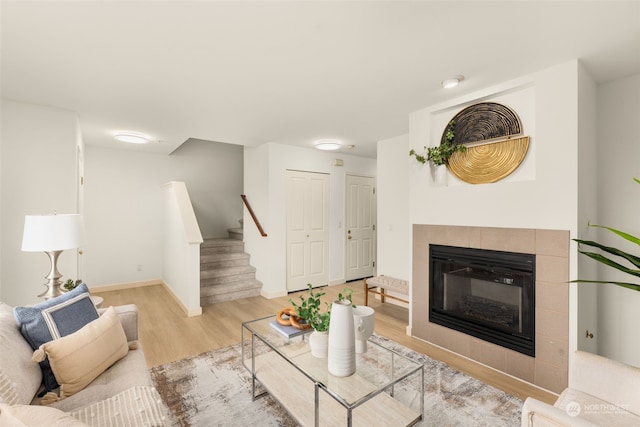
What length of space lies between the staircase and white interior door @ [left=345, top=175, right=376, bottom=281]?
1767 mm

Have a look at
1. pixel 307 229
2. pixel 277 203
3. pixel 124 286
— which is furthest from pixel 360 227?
pixel 124 286

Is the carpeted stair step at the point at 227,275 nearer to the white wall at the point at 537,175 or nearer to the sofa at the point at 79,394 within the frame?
the sofa at the point at 79,394

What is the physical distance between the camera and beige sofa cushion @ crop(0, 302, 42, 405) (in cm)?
119

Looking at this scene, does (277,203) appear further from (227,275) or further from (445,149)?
(445,149)

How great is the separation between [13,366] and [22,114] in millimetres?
2632

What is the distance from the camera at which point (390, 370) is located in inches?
67.4

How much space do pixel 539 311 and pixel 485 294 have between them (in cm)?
43

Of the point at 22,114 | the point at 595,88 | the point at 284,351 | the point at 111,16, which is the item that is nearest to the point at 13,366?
the point at 284,351

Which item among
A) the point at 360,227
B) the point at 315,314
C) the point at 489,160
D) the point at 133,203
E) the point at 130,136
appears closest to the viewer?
the point at 315,314

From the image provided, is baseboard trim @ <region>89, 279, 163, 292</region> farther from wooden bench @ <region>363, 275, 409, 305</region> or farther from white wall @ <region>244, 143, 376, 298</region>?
wooden bench @ <region>363, 275, 409, 305</region>

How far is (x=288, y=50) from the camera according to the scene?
6.46ft

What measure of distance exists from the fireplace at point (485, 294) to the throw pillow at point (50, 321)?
278cm

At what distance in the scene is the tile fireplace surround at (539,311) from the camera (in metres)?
2.12

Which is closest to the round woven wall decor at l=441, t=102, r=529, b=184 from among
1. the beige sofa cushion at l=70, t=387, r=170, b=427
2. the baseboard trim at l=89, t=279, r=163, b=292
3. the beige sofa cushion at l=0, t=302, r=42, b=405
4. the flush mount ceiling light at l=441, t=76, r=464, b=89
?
the flush mount ceiling light at l=441, t=76, r=464, b=89
